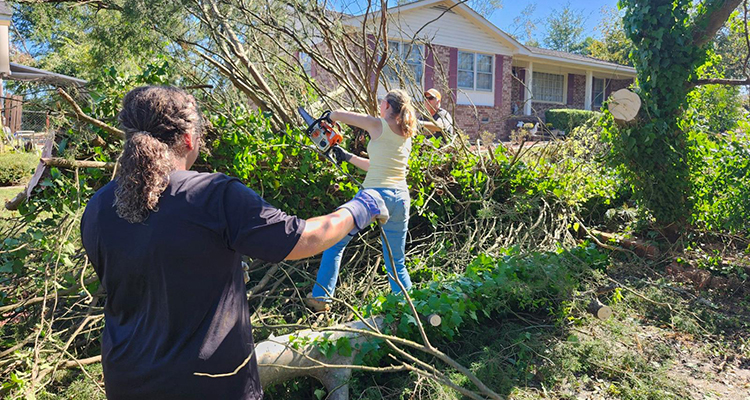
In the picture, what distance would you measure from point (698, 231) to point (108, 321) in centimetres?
499

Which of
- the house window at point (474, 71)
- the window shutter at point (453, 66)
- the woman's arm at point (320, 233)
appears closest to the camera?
the woman's arm at point (320, 233)

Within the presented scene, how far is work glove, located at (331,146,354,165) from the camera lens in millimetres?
4090

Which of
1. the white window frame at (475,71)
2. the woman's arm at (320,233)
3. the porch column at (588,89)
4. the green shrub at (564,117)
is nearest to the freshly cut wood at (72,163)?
the woman's arm at (320,233)

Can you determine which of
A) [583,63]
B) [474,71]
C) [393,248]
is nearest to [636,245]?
[393,248]

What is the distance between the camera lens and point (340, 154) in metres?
4.16

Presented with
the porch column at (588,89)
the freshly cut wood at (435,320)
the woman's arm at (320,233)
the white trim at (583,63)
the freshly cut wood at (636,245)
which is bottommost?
the freshly cut wood at (435,320)

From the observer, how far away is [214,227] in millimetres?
1471

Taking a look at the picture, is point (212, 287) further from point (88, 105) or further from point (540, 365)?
point (88, 105)

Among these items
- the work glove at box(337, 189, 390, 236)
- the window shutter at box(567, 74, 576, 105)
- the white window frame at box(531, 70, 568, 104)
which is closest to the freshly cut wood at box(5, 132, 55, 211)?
the work glove at box(337, 189, 390, 236)

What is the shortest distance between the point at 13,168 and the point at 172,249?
12.7 metres

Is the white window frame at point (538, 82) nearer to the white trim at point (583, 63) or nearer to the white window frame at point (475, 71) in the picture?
the white trim at point (583, 63)

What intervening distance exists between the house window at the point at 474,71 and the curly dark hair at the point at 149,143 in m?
16.8

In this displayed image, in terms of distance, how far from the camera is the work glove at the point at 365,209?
176cm

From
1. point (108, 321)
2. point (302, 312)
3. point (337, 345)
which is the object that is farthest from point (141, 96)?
point (302, 312)
